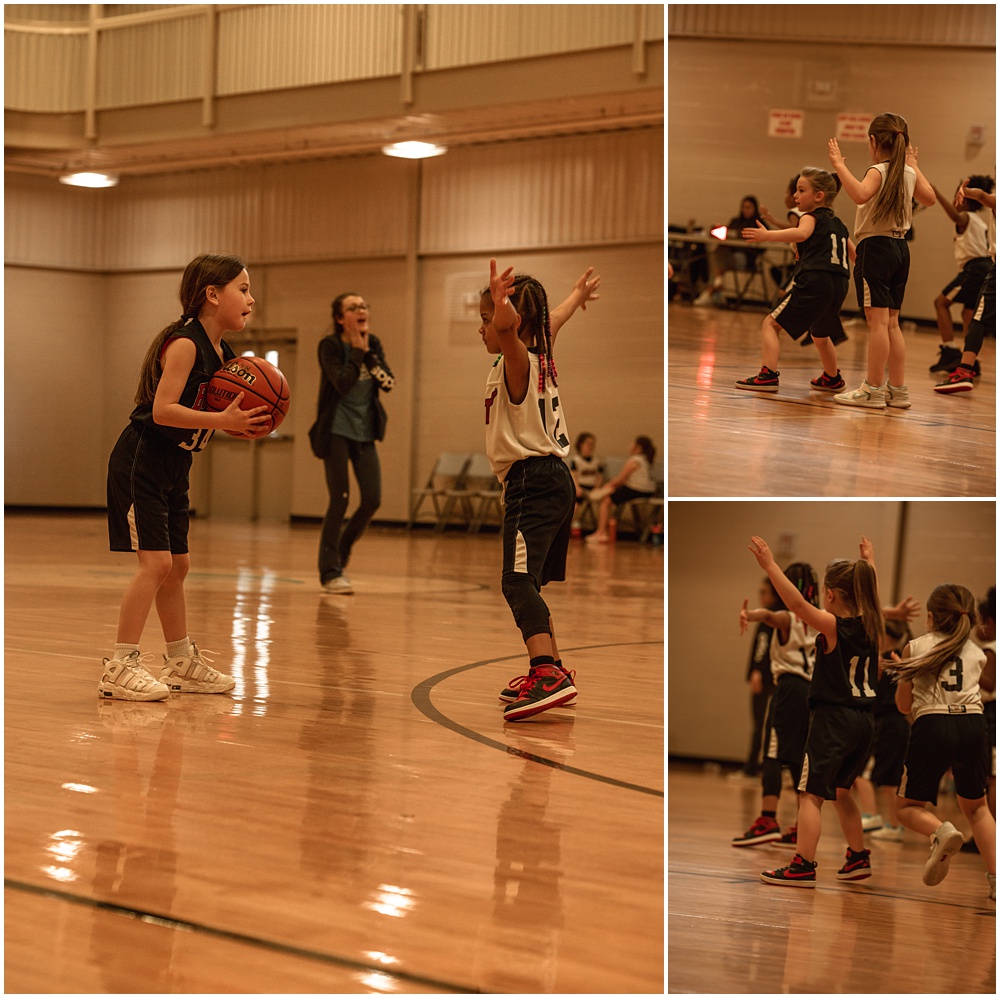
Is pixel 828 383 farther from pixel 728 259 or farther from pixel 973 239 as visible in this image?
pixel 728 259

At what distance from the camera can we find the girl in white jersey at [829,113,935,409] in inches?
197

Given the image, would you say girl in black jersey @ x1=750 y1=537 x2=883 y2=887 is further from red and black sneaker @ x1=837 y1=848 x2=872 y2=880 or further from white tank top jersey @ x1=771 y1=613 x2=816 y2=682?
white tank top jersey @ x1=771 y1=613 x2=816 y2=682

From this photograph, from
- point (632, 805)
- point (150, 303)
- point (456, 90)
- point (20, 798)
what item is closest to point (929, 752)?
point (632, 805)

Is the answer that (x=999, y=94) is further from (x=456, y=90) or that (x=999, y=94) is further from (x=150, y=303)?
(x=150, y=303)

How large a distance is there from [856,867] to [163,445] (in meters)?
3.06

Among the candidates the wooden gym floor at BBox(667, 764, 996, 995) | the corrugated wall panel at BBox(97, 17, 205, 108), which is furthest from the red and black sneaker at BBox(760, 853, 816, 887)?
the corrugated wall panel at BBox(97, 17, 205, 108)

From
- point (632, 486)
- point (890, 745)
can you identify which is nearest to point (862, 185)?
point (890, 745)

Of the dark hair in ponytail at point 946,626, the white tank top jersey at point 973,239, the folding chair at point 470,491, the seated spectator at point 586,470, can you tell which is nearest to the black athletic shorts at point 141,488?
the dark hair in ponytail at point 946,626

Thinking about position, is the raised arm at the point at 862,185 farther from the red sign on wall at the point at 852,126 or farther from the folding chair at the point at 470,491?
the folding chair at the point at 470,491

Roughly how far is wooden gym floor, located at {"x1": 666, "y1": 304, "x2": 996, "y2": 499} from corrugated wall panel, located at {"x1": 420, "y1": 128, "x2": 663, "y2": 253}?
8.68 meters

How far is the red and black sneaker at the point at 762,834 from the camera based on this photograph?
583 centimetres

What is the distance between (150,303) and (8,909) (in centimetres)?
1751

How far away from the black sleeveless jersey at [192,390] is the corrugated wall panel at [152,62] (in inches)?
499

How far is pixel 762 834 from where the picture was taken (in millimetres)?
5844
